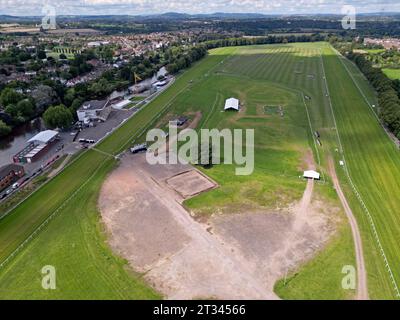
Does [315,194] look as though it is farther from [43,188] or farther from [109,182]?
[43,188]

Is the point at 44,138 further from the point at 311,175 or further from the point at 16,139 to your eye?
the point at 311,175

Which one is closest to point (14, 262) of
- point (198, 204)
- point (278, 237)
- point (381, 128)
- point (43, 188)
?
point (43, 188)

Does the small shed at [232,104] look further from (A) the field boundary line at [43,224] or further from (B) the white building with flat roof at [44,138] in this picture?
(B) the white building with flat roof at [44,138]

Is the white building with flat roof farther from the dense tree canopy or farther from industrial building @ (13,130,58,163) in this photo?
the dense tree canopy

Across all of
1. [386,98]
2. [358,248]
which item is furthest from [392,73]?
[358,248]

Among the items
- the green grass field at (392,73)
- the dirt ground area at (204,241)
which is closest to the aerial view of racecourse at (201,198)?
the dirt ground area at (204,241)

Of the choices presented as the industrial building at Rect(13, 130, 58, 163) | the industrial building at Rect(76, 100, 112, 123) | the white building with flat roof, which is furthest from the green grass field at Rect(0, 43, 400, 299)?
the white building with flat roof
